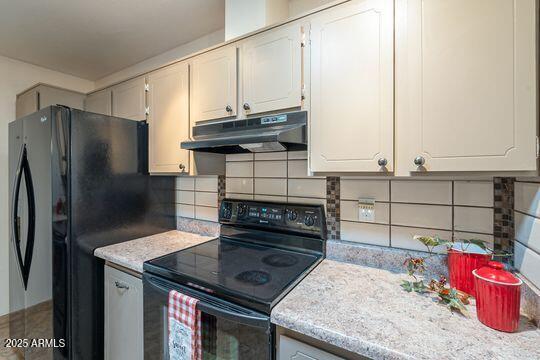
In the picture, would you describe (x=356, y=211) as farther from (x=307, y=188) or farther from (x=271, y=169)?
(x=271, y=169)

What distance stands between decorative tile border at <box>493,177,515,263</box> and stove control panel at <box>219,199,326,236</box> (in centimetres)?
74

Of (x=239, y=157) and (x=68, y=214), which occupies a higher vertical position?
(x=239, y=157)

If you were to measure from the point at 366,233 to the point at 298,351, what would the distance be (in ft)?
2.35

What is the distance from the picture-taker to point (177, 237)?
1796mm

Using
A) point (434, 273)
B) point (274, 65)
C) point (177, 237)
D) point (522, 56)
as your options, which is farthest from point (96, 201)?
point (522, 56)

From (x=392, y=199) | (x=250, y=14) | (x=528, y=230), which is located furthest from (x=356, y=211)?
(x=250, y=14)

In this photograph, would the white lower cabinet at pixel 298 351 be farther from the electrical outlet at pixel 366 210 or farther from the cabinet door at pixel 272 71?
the cabinet door at pixel 272 71

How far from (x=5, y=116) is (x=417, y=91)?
336 cm

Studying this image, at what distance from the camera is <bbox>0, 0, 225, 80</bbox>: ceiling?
1.61m

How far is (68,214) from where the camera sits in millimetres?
1374

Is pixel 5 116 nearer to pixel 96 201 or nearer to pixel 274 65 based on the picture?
pixel 96 201

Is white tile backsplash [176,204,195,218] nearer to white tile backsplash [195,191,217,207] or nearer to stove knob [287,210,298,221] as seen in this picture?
white tile backsplash [195,191,217,207]

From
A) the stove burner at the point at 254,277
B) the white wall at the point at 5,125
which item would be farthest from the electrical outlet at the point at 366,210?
the white wall at the point at 5,125

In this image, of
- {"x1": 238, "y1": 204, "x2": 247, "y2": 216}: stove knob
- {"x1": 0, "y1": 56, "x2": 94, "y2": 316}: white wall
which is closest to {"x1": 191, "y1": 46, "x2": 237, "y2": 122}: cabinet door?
{"x1": 238, "y1": 204, "x2": 247, "y2": 216}: stove knob
